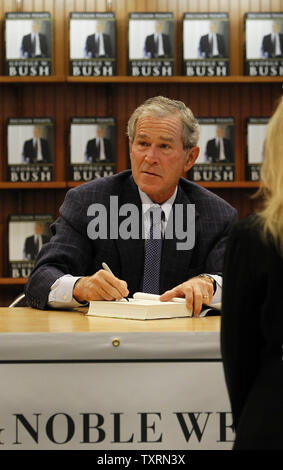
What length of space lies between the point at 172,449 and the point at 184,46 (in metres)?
3.17

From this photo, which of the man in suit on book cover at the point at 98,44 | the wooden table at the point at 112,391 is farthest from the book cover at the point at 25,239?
the wooden table at the point at 112,391

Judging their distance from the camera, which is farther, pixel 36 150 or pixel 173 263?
pixel 36 150

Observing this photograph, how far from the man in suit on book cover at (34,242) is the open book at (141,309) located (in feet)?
7.35

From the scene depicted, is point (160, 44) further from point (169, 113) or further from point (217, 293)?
point (217, 293)

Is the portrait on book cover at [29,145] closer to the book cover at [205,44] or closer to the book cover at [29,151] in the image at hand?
the book cover at [29,151]

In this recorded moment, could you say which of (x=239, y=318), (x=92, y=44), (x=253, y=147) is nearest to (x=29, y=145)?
(x=92, y=44)

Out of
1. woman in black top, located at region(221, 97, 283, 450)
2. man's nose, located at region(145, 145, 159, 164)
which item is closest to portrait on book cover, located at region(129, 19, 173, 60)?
man's nose, located at region(145, 145, 159, 164)

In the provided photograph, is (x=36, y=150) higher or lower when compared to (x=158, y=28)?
lower

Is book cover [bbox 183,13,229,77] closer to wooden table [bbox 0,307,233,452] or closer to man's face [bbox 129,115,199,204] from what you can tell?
man's face [bbox 129,115,199,204]

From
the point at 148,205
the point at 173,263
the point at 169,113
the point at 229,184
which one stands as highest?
the point at 169,113

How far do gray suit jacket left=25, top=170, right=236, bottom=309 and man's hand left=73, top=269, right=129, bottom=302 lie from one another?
0.25 m

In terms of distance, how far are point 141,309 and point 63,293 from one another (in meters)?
0.36

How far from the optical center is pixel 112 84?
434 centimetres

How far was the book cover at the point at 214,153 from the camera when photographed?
4.24 m
